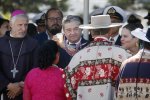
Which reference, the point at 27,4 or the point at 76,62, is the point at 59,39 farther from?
the point at 27,4

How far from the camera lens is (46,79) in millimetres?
6559

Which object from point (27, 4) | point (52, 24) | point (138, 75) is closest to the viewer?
point (138, 75)

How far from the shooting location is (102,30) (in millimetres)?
6348

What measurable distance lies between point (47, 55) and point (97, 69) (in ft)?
2.12

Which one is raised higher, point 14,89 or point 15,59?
point 15,59

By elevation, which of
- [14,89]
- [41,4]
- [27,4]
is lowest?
[41,4]

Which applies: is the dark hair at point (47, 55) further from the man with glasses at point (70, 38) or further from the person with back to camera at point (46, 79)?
the man with glasses at point (70, 38)

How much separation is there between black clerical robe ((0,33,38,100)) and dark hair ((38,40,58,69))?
2.04ft

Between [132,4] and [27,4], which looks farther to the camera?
[132,4]

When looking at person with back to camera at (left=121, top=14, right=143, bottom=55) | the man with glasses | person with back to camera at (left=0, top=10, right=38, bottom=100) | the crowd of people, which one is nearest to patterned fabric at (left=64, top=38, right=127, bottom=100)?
the crowd of people

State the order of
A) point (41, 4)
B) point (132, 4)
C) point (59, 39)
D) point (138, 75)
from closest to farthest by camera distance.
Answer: point (138, 75), point (59, 39), point (41, 4), point (132, 4)

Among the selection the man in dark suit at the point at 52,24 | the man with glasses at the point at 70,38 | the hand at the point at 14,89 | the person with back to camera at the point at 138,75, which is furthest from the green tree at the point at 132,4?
the person with back to camera at the point at 138,75

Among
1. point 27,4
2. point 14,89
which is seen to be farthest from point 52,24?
point 27,4

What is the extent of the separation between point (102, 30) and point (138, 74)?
2.49ft
